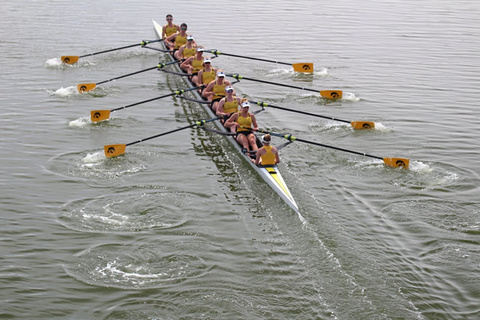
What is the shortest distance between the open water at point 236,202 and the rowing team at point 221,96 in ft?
2.50

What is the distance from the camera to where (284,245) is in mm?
13312

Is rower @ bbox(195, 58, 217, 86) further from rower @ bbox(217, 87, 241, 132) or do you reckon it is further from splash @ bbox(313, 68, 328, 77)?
splash @ bbox(313, 68, 328, 77)

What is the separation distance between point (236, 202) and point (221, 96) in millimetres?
6491

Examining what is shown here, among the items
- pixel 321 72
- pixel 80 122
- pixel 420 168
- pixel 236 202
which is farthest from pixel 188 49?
pixel 420 168

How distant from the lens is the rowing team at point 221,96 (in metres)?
16.4

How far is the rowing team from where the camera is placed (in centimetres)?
1644

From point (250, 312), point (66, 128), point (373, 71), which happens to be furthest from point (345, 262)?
point (373, 71)

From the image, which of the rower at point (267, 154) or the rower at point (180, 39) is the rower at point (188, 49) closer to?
→ the rower at point (180, 39)

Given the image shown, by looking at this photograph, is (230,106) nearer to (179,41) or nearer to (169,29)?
(179,41)

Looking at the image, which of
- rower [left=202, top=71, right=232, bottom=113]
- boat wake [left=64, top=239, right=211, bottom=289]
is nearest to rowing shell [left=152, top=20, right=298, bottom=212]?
rower [left=202, top=71, right=232, bottom=113]

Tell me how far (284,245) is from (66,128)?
1043cm

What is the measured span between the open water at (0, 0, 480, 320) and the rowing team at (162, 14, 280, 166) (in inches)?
30.0

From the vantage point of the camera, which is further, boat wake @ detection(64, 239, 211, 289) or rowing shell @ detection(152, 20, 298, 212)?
rowing shell @ detection(152, 20, 298, 212)

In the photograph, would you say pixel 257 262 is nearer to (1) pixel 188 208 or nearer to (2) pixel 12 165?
(1) pixel 188 208
